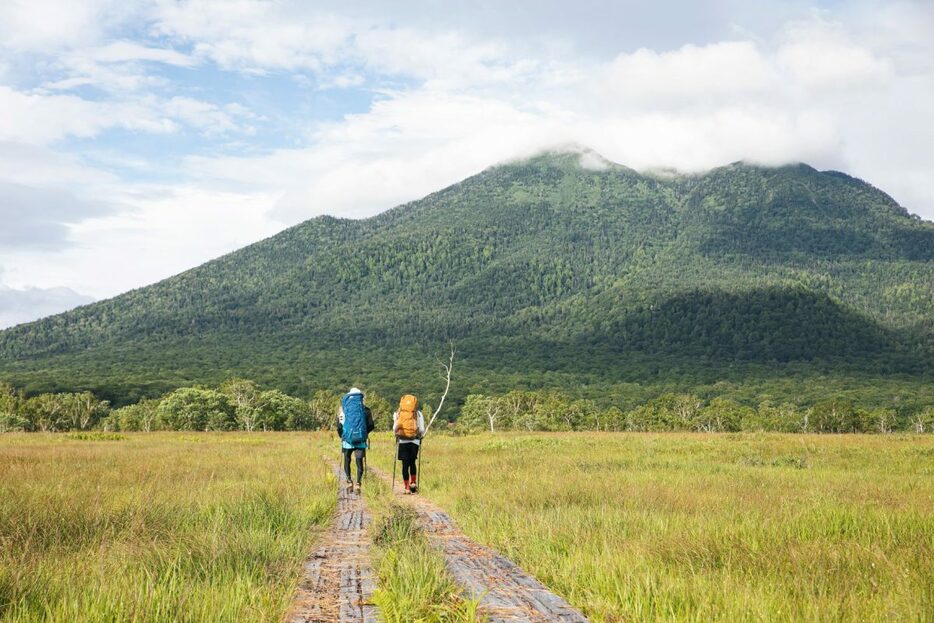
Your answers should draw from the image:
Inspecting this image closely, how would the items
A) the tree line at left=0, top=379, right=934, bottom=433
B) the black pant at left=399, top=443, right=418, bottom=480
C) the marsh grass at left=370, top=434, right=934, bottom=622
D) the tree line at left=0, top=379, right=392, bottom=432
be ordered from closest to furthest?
the marsh grass at left=370, top=434, right=934, bottom=622 < the black pant at left=399, top=443, right=418, bottom=480 < the tree line at left=0, top=379, right=392, bottom=432 < the tree line at left=0, top=379, right=934, bottom=433

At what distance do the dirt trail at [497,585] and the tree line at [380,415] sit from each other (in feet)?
236

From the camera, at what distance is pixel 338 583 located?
5.79 meters

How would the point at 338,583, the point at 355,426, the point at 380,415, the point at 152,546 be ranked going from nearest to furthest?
1. the point at 338,583
2. the point at 152,546
3. the point at 355,426
4. the point at 380,415

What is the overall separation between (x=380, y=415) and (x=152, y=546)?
347 ft

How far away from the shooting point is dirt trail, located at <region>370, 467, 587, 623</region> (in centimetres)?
464

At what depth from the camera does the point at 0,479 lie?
36.0 feet

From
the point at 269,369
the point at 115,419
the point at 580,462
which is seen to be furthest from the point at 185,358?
the point at 580,462

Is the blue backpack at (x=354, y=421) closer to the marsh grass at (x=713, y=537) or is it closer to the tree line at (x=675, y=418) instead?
the marsh grass at (x=713, y=537)

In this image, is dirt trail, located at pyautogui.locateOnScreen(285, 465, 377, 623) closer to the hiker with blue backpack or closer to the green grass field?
the green grass field

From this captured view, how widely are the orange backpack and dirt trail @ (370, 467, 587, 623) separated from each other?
14.9ft

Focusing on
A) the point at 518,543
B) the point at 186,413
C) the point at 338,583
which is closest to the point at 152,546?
the point at 338,583

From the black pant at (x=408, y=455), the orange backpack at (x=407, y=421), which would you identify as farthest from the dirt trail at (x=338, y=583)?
the black pant at (x=408, y=455)

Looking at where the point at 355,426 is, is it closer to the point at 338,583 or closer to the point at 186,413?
the point at 338,583

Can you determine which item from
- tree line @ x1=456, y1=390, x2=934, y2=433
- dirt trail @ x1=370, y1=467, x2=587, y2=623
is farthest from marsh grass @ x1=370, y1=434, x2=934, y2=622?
tree line @ x1=456, y1=390, x2=934, y2=433
